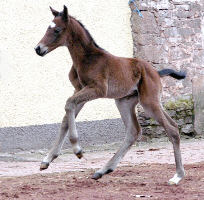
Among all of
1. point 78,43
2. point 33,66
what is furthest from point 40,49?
point 33,66

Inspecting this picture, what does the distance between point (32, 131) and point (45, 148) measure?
0.39 metres

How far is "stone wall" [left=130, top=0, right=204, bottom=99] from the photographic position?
33.9 feet

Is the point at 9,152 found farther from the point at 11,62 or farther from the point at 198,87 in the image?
the point at 198,87

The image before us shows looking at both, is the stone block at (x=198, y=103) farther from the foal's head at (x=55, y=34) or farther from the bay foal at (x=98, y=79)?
the foal's head at (x=55, y=34)

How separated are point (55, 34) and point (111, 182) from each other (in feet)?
5.74

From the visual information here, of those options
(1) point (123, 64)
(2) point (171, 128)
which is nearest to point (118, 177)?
(2) point (171, 128)

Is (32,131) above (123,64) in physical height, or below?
below

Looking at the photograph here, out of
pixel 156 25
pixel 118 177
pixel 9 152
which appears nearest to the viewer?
pixel 118 177

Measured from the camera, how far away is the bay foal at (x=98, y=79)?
5.97m

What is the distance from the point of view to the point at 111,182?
20.7 feet

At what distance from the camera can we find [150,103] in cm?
626

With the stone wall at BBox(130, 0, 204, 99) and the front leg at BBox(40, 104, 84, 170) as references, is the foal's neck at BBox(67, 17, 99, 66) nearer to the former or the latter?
the front leg at BBox(40, 104, 84, 170)

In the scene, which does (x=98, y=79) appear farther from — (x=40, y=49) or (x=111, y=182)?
(x=111, y=182)

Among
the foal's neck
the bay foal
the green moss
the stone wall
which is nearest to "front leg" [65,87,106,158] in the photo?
the bay foal
